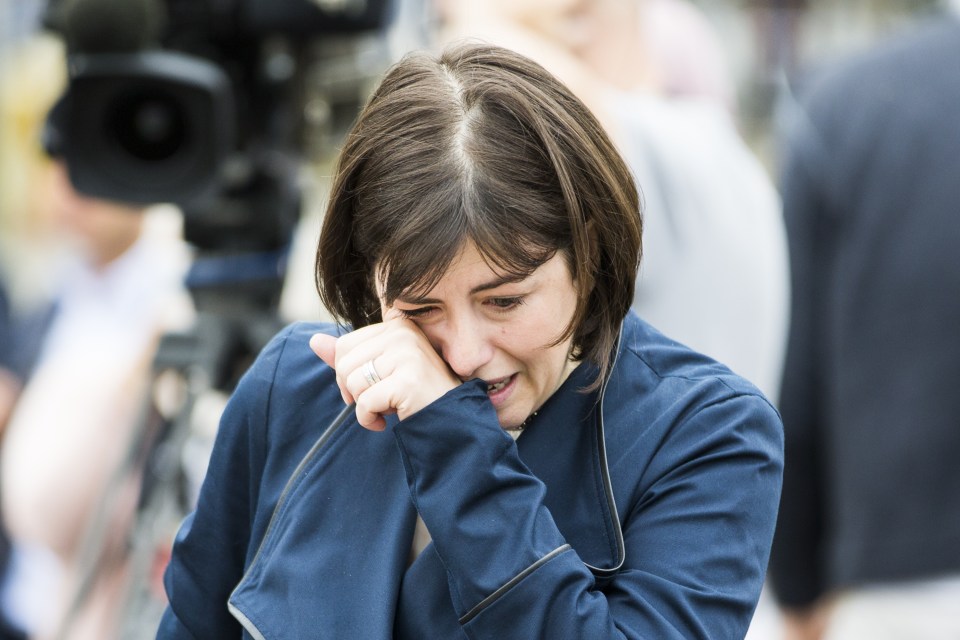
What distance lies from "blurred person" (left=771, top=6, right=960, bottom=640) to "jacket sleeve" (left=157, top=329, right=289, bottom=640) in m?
1.28

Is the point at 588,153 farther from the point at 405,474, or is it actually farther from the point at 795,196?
the point at 795,196

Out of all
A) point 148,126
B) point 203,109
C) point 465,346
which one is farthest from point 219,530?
point 148,126

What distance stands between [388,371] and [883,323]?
134 cm

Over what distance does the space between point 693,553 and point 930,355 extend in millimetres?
1198

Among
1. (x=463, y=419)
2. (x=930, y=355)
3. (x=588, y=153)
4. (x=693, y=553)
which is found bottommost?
(x=930, y=355)

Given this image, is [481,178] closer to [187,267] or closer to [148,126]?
[148,126]

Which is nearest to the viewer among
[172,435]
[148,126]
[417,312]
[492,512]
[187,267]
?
[492,512]

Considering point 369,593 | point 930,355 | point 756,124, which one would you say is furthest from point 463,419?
point 756,124

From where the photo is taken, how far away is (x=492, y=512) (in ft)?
4.19

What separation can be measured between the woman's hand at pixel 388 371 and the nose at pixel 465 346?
12 mm

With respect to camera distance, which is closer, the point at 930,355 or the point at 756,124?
the point at 930,355

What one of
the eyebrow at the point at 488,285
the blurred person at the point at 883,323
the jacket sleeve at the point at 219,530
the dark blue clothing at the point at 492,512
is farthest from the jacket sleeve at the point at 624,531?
the blurred person at the point at 883,323

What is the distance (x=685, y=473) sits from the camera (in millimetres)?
1354

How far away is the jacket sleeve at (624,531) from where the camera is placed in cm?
126
